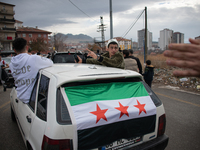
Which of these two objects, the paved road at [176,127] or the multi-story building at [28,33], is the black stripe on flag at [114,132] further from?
the multi-story building at [28,33]

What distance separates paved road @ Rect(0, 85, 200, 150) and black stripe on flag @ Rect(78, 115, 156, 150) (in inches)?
56.9

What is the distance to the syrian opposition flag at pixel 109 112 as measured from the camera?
1653 mm

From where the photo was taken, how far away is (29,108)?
2400 millimetres

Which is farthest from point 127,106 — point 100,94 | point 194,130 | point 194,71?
point 194,130

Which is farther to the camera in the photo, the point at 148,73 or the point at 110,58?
the point at 148,73

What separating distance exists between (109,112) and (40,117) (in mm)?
877

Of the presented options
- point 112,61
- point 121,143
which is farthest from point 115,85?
point 112,61

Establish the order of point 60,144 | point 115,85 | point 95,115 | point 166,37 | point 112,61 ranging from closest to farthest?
point 60,144 → point 95,115 → point 115,85 → point 112,61 → point 166,37

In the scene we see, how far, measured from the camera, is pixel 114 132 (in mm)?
1781

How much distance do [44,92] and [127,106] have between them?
1.12 meters

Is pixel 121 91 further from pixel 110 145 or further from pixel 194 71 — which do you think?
pixel 194 71

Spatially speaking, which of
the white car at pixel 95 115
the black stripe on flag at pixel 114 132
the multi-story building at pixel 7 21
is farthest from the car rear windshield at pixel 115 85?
the multi-story building at pixel 7 21

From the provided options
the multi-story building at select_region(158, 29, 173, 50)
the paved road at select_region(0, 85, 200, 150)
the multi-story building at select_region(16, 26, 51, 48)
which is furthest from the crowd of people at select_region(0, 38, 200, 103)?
the multi-story building at select_region(16, 26, 51, 48)

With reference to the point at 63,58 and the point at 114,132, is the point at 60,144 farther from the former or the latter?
the point at 63,58
